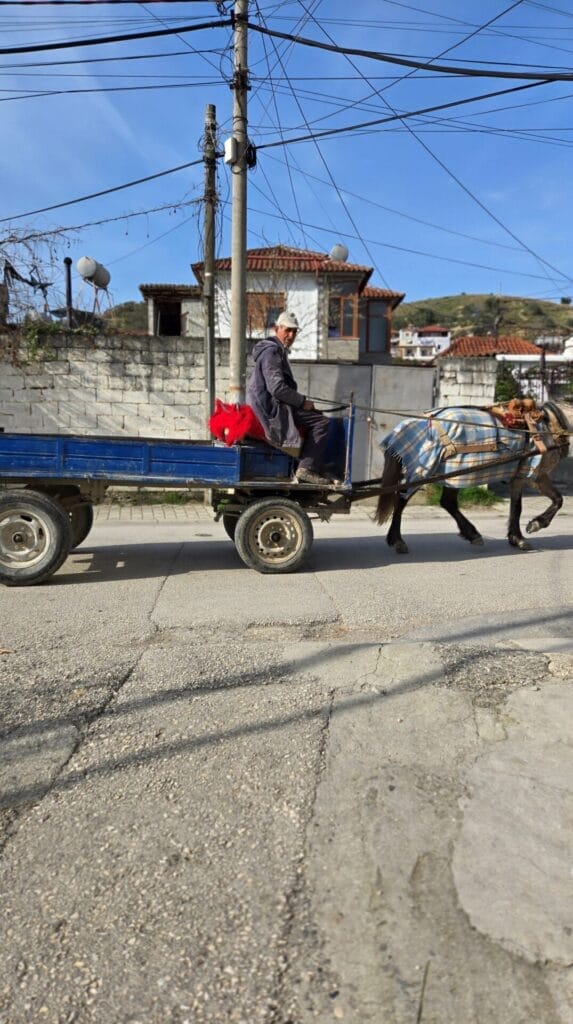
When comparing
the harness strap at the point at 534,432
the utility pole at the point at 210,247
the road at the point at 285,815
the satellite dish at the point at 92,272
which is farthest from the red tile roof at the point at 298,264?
the road at the point at 285,815

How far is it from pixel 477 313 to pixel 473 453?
106 m

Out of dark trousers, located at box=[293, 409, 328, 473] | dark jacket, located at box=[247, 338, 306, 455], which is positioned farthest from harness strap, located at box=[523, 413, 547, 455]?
dark jacket, located at box=[247, 338, 306, 455]

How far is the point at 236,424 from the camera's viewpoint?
6133mm

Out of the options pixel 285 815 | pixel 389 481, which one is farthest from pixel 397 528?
pixel 285 815

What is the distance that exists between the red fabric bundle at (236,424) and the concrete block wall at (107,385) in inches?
221

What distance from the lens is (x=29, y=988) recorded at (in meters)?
1.78

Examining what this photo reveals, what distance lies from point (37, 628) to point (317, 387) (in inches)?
341

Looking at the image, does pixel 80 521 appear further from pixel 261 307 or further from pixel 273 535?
pixel 261 307

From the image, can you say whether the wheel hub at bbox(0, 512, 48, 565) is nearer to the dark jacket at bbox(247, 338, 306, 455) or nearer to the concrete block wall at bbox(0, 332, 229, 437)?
the dark jacket at bbox(247, 338, 306, 455)

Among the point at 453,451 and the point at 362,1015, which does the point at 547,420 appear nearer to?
the point at 453,451

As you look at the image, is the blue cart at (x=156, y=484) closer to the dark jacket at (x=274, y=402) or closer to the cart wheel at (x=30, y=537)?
the cart wheel at (x=30, y=537)

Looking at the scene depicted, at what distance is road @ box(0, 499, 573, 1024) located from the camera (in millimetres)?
1808

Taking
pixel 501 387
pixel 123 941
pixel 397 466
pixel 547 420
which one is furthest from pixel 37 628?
pixel 501 387

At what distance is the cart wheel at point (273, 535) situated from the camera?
610 cm
